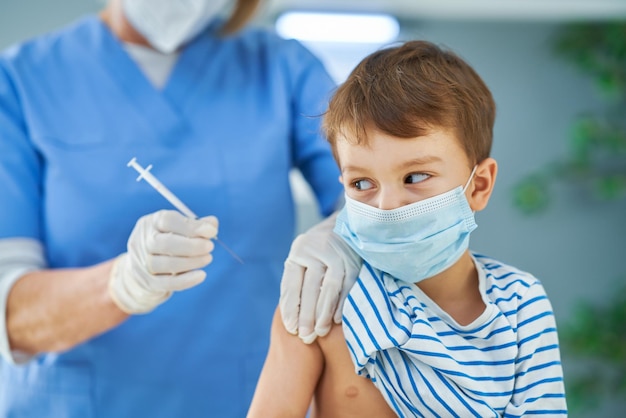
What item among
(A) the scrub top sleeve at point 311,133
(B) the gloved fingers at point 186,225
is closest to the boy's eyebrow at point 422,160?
(B) the gloved fingers at point 186,225

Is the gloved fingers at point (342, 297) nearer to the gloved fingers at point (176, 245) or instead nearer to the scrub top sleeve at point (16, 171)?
the gloved fingers at point (176, 245)

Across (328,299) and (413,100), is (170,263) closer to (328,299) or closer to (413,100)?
(328,299)

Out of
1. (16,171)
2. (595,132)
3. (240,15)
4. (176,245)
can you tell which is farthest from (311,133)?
A: (595,132)

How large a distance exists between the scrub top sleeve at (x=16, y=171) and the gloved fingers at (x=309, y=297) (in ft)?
2.06

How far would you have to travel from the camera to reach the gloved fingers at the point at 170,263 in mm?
1128

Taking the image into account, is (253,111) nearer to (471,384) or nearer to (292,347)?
(292,347)

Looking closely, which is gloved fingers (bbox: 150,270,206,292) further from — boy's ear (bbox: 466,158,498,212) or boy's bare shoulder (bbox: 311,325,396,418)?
boy's ear (bbox: 466,158,498,212)

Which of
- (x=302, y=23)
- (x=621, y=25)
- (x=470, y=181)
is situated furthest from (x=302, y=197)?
(x=470, y=181)

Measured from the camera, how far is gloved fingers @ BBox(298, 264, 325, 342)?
40.3 inches

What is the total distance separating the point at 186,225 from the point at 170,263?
0.08 m

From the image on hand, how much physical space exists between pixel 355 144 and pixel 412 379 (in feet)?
1.16

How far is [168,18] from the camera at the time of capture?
4.84 ft

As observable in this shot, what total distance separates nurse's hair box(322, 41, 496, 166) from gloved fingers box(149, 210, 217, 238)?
0.24 m

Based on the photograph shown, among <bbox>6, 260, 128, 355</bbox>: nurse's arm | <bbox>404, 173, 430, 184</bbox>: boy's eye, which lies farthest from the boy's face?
<bbox>6, 260, 128, 355</bbox>: nurse's arm
